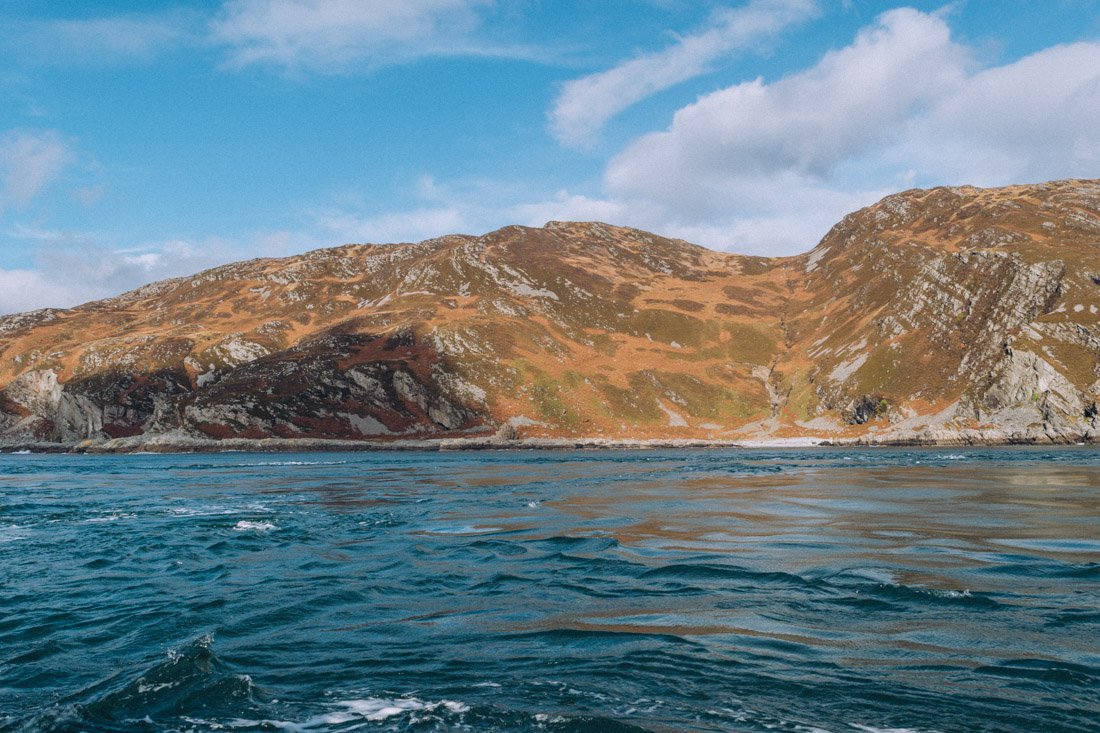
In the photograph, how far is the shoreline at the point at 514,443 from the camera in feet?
403

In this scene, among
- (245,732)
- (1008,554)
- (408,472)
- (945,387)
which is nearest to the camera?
(245,732)

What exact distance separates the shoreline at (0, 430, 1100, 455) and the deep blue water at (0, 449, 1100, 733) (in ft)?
328

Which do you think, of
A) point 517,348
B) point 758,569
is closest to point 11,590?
point 758,569

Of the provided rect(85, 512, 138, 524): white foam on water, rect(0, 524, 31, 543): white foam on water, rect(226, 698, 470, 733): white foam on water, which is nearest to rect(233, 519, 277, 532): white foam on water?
rect(85, 512, 138, 524): white foam on water

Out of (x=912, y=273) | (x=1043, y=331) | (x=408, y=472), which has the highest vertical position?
Answer: (x=912, y=273)

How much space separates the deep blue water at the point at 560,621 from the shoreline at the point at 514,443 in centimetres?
10009

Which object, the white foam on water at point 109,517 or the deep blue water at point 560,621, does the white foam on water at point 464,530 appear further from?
the white foam on water at point 109,517

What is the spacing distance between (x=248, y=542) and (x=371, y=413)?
141813 millimetres

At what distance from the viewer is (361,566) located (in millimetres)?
22281

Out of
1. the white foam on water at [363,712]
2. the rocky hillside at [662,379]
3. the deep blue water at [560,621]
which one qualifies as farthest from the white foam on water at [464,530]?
the rocky hillside at [662,379]

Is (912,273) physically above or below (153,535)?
above

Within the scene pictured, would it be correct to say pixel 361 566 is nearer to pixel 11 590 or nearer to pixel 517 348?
pixel 11 590

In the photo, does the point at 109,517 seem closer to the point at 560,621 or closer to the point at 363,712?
the point at 560,621

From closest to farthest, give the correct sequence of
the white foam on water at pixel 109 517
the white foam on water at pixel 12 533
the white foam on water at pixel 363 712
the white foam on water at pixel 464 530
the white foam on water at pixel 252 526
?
the white foam on water at pixel 363 712
the white foam on water at pixel 12 533
the white foam on water at pixel 464 530
the white foam on water at pixel 252 526
the white foam on water at pixel 109 517
